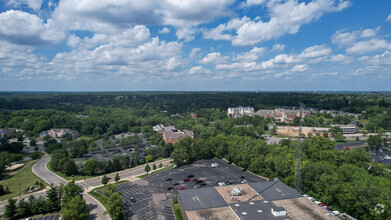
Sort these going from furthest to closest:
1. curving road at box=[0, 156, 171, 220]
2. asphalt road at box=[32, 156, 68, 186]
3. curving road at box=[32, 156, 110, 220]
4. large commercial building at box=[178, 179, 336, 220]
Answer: asphalt road at box=[32, 156, 68, 186]
curving road at box=[0, 156, 171, 220]
curving road at box=[32, 156, 110, 220]
large commercial building at box=[178, 179, 336, 220]

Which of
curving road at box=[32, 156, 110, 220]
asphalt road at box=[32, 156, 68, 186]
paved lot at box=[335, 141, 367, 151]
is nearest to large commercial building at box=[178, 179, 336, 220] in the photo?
curving road at box=[32, 156, 110, 220]

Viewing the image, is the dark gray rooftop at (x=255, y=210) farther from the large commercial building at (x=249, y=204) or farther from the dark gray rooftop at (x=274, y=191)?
the dark gray rooftop at (x=274, y=191)

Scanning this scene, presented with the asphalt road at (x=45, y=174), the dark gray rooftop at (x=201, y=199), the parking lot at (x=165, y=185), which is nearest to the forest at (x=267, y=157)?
the asphalt road at (x=45, y=174)

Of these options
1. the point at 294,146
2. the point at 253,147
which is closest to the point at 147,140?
the point at 253,147

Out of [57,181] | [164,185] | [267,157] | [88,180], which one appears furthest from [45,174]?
[267,157]

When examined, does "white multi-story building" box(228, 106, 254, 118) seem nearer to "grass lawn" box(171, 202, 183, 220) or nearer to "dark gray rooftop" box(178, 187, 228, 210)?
"grass lawn" box(171, 202, 183, 220)

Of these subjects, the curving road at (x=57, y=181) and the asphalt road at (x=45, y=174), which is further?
the asphalt road at (x=45, y=174)
